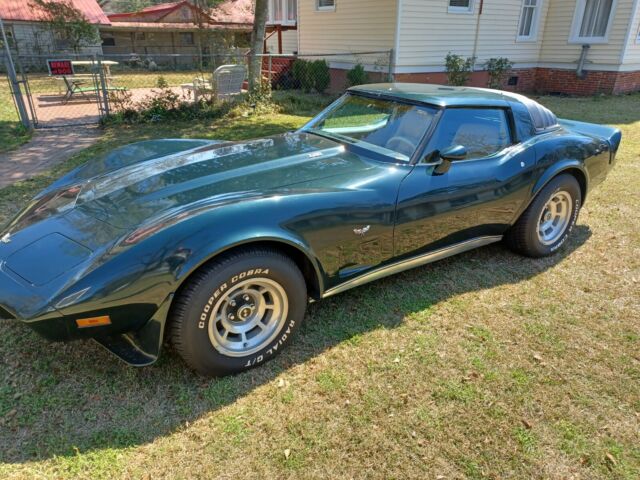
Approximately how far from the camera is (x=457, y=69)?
13.1 meters

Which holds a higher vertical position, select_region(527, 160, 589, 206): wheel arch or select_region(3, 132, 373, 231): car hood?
select_region(3, 132, 373, 231): car hood

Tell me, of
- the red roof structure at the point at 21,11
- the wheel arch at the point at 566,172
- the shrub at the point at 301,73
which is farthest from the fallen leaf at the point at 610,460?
the red roof structure at the point at 21,11

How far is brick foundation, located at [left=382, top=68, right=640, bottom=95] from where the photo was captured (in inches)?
564

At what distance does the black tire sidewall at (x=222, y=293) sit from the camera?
244 centimetres

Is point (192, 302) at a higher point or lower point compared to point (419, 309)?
higher

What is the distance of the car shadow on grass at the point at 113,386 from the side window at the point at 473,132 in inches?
46.1

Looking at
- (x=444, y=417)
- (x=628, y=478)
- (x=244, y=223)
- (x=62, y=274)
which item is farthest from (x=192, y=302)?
(x=628, y=478)

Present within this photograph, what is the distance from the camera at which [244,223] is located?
2.53m

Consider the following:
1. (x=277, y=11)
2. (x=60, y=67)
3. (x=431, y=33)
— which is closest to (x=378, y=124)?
(x=60, y=67)

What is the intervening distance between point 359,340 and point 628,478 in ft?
5.09

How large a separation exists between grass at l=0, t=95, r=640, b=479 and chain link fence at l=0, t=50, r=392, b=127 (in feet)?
23.3

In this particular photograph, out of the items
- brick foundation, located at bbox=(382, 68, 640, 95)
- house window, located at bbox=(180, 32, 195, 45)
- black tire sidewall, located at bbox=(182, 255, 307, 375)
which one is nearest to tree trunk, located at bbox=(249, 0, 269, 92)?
brick foundation, located at bbox=(382, 68, 640, 95)

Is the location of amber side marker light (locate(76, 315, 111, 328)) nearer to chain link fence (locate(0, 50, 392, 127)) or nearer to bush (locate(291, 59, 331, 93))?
chain link fence (locate(0, 50, 392, 127))

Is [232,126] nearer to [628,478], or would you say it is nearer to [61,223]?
[61,223]
